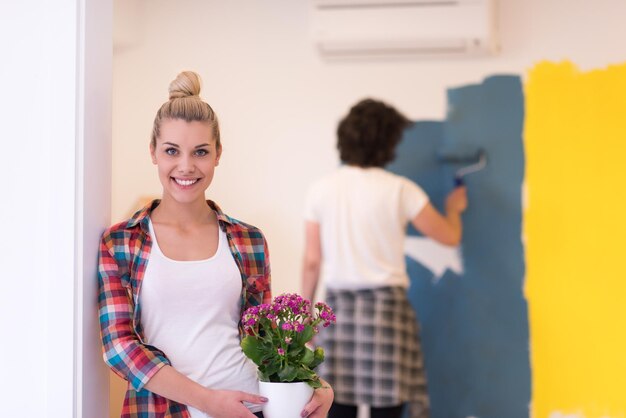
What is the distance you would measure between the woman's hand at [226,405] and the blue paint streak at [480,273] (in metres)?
1.87

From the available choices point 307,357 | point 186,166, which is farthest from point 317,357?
point 186,166

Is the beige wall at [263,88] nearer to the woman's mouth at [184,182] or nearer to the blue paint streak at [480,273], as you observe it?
the blue paint streak at [480,273]

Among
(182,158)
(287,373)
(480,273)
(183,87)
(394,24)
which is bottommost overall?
(287,373)

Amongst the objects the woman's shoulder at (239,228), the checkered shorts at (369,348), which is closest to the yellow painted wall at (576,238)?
A: the checkered shorts at (369,348)

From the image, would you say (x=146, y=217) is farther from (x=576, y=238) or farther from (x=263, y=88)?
(x=576, y=238)

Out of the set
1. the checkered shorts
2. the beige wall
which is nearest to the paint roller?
the beige wall

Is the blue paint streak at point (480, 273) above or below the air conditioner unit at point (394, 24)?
below

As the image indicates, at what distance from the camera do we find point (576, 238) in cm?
296

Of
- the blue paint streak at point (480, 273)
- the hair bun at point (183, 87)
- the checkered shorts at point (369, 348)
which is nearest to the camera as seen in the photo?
the hair bun at point (183, 87)

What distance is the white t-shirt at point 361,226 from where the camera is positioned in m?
2.44

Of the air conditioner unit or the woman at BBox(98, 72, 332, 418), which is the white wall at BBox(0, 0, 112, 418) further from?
the air conditioner unit

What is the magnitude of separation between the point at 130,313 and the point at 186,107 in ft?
1.12

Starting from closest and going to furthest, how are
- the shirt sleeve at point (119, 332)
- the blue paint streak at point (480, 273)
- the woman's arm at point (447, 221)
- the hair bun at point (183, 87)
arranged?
Answer: the shirt sleeve at point (119, 332), the hair bun at point (183, 87), the woman's arm at point (447, 221), the blue paint streak at point (480, 273)

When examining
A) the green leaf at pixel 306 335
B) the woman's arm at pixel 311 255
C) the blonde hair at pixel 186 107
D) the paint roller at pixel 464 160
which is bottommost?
Result: the green leaf at pixel 306 335
